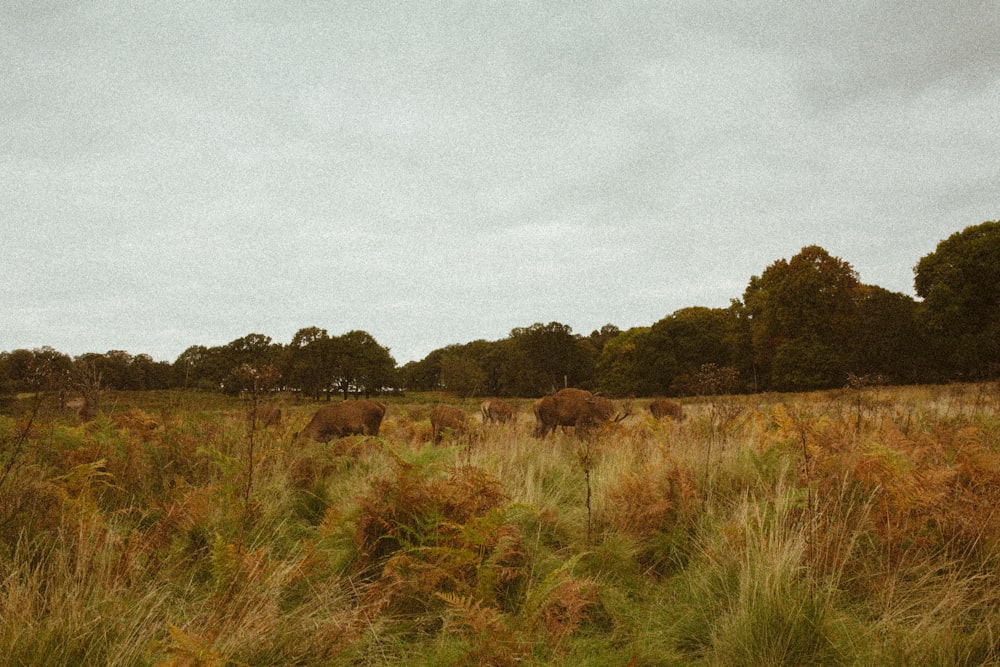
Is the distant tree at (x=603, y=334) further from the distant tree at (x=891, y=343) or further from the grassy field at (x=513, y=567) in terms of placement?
the grassy field at (x=513, y=567)

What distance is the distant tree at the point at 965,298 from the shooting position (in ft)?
94.7

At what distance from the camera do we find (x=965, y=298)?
97.3 ft

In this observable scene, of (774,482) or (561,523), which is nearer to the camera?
(561,523)

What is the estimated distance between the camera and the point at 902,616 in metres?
2.46

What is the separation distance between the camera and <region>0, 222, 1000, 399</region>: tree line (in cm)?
2862

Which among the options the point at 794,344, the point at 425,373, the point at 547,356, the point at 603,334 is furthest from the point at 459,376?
the point at 603,334

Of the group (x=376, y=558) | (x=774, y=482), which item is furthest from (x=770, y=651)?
(x=774, y=482)

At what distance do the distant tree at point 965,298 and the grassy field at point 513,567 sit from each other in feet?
112

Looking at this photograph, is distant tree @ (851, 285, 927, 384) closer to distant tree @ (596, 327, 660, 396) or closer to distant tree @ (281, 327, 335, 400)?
distant tree @ (596, 327, 660, 396)

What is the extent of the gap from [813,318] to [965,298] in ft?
27.1

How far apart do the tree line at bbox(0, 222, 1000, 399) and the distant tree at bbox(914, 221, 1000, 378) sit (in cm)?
6

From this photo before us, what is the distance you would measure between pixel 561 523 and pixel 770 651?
201cm

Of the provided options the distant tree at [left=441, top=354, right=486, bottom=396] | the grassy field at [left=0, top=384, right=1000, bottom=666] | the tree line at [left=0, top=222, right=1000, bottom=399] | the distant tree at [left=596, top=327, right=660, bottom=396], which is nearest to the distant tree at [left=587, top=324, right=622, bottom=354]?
the distant tree at [left=596, top=327, right=660, bottom=396]

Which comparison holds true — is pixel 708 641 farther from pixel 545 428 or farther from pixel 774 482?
pixel 545 428
